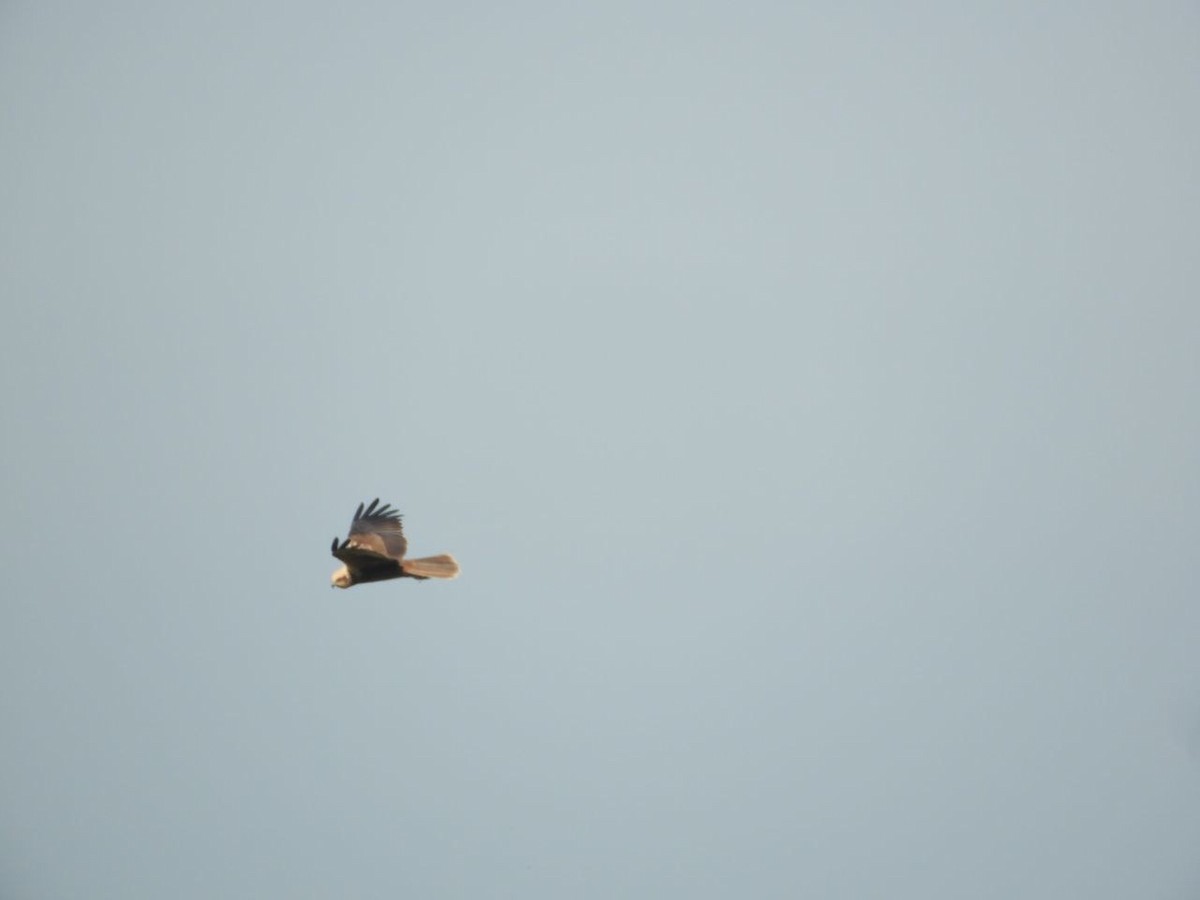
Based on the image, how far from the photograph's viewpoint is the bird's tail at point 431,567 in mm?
18906

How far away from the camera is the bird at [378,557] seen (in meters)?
18.3

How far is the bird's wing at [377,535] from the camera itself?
18344 millimetres

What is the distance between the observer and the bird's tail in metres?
18.9

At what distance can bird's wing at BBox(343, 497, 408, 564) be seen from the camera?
1834 cm

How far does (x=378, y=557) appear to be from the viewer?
18.4 metres

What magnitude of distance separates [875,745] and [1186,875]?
1311 inches

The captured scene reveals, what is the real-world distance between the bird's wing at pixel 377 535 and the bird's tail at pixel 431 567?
19 centimetres

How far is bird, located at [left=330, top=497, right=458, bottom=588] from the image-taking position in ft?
60.1

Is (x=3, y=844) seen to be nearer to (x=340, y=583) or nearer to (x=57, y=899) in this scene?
(x=57, y=899)

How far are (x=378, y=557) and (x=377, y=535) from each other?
3.33ft

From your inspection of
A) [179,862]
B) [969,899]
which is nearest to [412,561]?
[179,862]

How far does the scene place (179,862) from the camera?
242ft

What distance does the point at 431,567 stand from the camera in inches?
755

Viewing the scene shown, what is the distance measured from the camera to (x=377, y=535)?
763 inches
